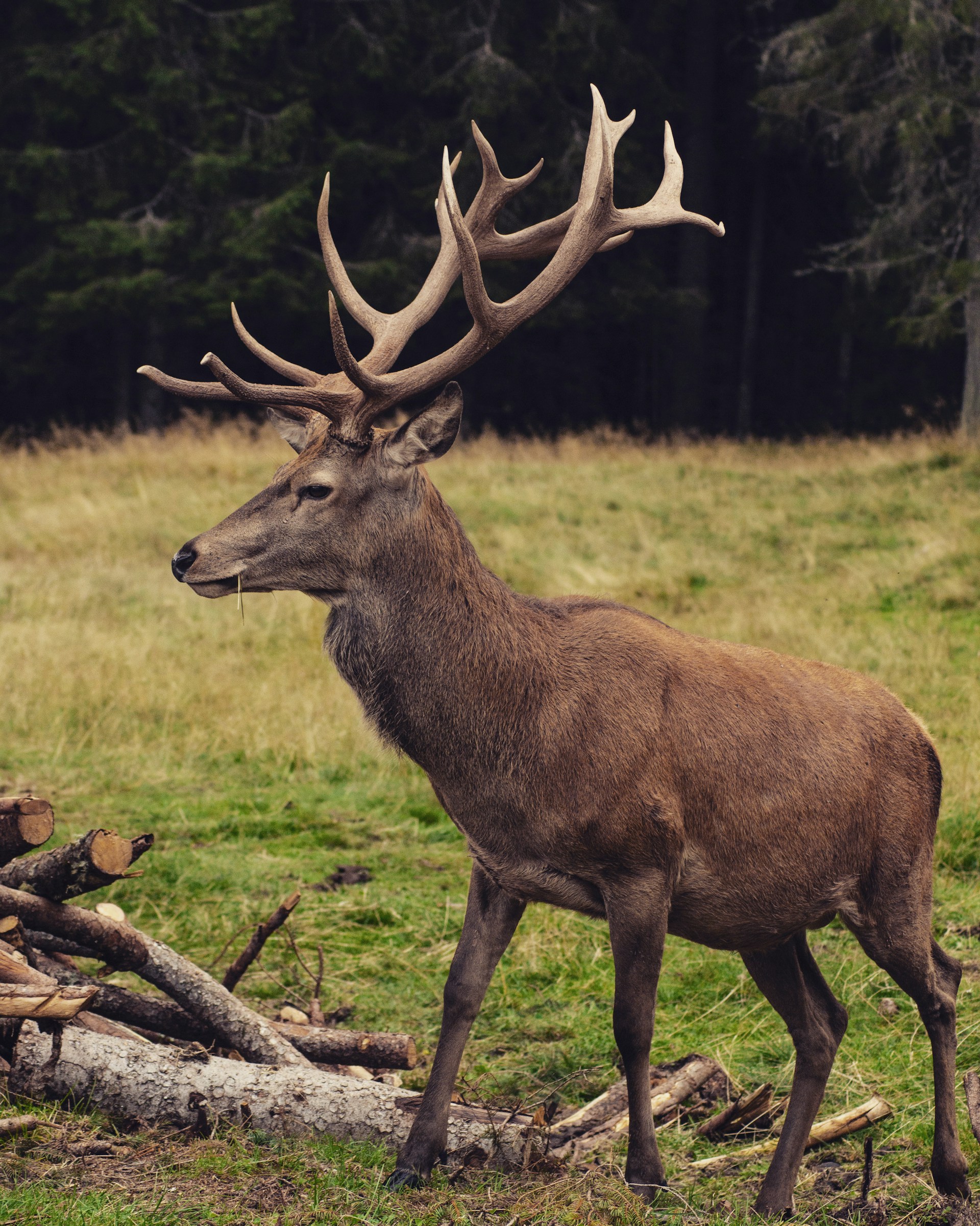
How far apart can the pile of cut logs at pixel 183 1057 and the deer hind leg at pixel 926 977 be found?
326mm

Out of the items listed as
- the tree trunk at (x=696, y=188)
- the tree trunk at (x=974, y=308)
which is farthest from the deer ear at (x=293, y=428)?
the tree trunk at (x=696, y=188)

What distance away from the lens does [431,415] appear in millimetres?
3887

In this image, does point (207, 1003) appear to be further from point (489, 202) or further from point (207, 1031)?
point (489, 202)

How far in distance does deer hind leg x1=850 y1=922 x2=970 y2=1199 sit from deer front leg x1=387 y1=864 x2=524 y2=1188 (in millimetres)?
1156

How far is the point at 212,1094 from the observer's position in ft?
13.0

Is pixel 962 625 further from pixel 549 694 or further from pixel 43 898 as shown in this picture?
pixel 43 898

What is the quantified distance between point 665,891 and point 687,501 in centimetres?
1206

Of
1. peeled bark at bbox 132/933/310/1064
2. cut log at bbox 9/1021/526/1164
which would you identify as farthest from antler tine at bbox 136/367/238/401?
cut log at bbox 9/1021/526/1164

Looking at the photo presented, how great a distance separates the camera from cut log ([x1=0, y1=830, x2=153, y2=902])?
4.01m

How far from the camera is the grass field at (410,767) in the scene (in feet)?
12.4

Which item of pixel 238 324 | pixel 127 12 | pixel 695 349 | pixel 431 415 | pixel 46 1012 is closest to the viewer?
pixel 46 1012

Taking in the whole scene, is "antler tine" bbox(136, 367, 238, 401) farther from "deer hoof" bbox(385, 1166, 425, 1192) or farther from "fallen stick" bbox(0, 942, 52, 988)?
"deer hoof" bbox(385, 1166, 425, 1192)

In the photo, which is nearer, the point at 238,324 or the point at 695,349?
the point at 238,324

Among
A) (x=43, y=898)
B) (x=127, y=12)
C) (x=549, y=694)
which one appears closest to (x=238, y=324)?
(x=549, y=694)
